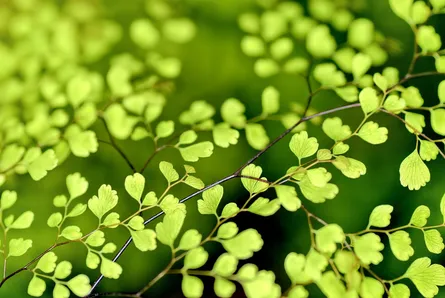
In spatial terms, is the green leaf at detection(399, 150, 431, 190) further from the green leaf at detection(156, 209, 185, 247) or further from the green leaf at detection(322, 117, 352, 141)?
the green leaf at detection(156, 209, 185, 247)

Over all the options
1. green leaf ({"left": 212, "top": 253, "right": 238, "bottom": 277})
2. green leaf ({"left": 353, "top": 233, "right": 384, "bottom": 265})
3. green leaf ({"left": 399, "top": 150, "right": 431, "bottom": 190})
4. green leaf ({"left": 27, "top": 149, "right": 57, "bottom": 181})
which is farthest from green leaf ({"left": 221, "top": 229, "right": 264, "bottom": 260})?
green leaf ({"left": 27, "top": 149, "right": 57, "bottom": 181})

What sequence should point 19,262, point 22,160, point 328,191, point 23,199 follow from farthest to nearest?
point 23,199 < point 19,262 < point 22,160 < point 328,191

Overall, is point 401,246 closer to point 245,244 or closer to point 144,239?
point 245,244

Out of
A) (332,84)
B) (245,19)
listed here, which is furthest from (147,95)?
(332,84)

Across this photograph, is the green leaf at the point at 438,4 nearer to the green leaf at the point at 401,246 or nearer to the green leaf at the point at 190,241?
the green leaf at the point at 401,246

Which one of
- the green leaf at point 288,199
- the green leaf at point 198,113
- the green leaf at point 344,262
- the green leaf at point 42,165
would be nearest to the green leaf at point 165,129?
the green leaf at point 198,113

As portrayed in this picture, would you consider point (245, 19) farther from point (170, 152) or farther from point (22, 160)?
point (22, 160)

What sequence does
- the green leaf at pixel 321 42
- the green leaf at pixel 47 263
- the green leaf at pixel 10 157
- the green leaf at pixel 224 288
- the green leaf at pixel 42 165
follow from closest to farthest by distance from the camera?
the green leaf at pixel 224 288 → the green leaf at pixel 47 263 → the green leaf at pixel 42 165 → the green leaf at pixel 10 157 → the green leaf at pixel 321 42
